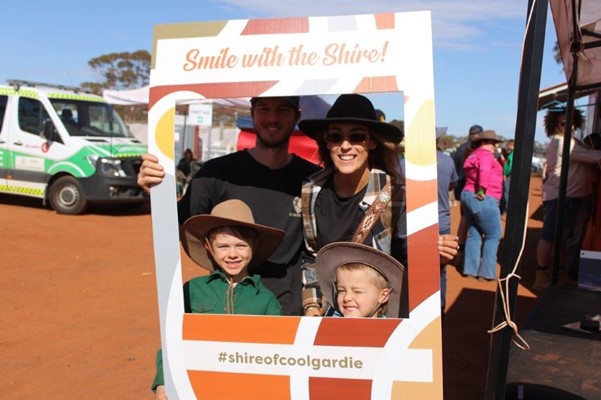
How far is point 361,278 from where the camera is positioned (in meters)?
2.29

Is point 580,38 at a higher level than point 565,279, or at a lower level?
higher

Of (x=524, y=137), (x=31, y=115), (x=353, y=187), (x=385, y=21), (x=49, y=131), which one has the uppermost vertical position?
(x=31, y=115)

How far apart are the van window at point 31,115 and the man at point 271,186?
10.7 m

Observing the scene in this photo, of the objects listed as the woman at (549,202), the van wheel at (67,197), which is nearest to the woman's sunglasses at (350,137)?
the woman at (549,202)

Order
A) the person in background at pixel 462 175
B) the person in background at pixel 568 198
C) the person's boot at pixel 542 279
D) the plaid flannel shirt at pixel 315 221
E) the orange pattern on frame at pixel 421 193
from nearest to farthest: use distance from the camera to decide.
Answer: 1. the orange pattern on frame at pixel 421 193
2. the plaid flannel shirt at pixel 315 221
3. the person in background at pixel 568 198
4. the person's boot at pixel 542 279
5. the person in background at pixel 462 175

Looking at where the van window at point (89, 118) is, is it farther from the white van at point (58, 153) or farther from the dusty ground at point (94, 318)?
the dusty ground at point (94, 318)

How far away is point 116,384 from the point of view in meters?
4.36

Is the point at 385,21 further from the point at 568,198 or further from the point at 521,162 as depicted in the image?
the point at 568,198

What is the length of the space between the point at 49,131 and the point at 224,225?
10.8m

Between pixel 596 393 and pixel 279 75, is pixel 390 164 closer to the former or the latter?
pixel 279 75

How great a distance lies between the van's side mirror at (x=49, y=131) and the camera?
1215cm

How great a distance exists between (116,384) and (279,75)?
317cm

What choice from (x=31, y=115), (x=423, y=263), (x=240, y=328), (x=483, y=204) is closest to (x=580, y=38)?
(x=423, y=263)

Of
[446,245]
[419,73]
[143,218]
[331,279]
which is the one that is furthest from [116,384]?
[143,218]
